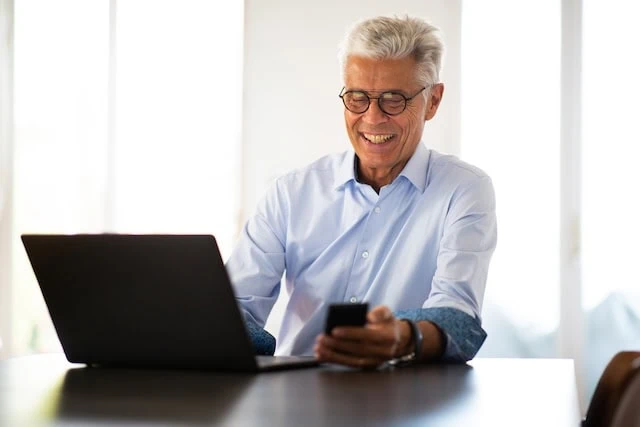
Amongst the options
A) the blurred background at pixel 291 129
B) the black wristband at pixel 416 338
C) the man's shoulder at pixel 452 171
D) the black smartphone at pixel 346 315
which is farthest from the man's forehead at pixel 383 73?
the blurred background at pixel 291 129

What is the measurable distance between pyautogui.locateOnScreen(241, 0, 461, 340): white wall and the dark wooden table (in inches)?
158

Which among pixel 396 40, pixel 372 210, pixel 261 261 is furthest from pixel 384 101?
pixel 261 261

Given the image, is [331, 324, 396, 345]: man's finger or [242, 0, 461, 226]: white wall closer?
[331, 324, 396, 345]: man's finger

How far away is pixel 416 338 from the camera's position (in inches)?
75.2

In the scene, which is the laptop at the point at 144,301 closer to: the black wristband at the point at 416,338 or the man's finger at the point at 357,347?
the man's finger at the point at 357,347

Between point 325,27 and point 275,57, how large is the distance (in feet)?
1.13

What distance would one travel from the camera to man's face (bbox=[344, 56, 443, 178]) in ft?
8.63

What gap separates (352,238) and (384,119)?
0.33m

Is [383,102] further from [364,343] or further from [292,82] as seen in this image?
[292,82]

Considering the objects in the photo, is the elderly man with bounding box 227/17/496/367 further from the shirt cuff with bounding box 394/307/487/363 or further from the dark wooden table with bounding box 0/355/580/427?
the dark wooden table with bounding box 0/355/580/427

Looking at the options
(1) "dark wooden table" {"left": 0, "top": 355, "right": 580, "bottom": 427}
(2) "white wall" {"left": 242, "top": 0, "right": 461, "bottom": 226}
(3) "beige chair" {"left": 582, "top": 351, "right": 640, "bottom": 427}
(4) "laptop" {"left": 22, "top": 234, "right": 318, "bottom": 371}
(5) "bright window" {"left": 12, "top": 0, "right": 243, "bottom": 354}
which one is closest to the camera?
(1) "dark wooden table" {"left": 0, "top": 355, "right": 580, "bottom": 427}

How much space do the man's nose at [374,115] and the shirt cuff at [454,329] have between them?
2.20 feet

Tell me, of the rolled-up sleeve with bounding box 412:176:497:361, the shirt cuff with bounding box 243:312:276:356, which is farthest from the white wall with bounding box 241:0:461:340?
the shirt cuff with bounding box 243:312:276:356

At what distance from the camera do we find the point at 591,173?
5406mm
